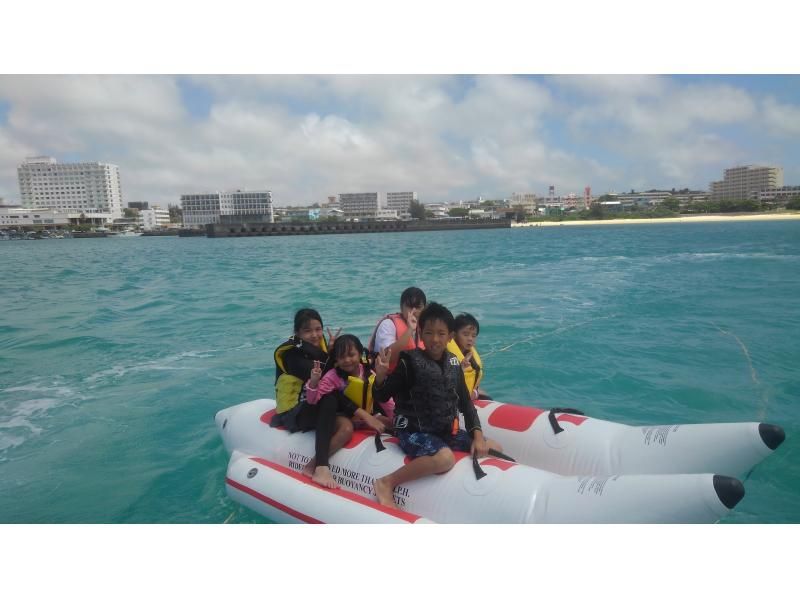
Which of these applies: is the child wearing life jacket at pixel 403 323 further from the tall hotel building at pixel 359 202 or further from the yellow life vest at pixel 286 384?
the tall hotel building at pixel 359 202

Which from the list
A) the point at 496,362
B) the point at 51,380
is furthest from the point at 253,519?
the point at 51,380

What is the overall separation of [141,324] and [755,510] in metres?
10.3

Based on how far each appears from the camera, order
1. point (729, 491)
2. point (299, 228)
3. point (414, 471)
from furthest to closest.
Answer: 1. point (299, 228)
2. point (414, 471)
3. point (729, 491)

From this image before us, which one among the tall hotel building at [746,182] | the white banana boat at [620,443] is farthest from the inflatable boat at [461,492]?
the tall hotel building at [746,182]

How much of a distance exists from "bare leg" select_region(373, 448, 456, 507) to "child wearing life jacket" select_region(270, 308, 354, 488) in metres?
0.35

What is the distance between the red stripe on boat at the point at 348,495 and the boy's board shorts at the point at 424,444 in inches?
12.9

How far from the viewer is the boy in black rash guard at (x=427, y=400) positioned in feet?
9.35

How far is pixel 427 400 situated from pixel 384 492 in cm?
55

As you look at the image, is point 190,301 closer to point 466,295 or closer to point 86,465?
point 466,295

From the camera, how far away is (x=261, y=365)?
7.45 m

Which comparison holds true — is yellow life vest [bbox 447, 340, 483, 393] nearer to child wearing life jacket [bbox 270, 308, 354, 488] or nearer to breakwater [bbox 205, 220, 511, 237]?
child wearing life jacket [bbox 270, 308, 354, 488]

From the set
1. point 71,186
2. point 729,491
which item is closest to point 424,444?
point 729,491

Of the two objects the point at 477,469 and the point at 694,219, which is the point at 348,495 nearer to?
the point at 477,469

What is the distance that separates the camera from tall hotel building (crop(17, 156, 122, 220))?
2914 cm
